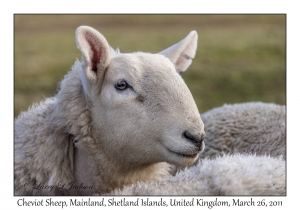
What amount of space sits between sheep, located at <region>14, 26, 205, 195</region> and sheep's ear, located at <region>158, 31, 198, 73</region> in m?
0.50

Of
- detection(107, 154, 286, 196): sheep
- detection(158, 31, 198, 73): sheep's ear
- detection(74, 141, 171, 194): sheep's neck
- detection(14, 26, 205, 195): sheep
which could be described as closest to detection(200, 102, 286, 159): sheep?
detection(158, 31, 198, 73): sheep's ear

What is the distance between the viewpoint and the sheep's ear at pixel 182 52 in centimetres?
495

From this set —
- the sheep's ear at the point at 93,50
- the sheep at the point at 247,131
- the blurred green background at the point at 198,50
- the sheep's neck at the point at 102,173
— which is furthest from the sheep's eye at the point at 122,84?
the blurred green background at the point at 198,50

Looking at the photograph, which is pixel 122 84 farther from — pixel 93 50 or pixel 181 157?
pixel 181 157

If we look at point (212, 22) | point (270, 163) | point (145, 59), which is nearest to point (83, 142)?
point (145, 59)

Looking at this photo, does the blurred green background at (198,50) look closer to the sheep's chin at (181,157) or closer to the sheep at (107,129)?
the sheep at (107,129)

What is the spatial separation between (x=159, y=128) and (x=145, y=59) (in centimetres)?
72

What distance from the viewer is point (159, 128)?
4008 mm

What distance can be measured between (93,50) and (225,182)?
173 cm

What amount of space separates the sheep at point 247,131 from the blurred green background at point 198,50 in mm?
6481

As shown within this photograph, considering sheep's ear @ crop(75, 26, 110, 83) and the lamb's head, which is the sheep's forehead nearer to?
the lamb's head

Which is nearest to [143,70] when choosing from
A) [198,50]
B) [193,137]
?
[193,137]

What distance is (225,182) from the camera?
138 inches
